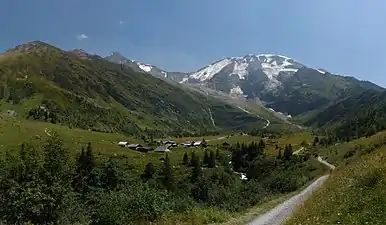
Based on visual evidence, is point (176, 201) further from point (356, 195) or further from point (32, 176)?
point (32, 176)

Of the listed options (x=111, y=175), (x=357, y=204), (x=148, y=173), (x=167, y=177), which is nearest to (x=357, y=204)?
(x=357, y=204)

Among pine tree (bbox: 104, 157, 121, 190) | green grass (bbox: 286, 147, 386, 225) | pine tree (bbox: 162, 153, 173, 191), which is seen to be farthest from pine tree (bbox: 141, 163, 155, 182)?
green grass (bbox: 286, 147, 386, 225)

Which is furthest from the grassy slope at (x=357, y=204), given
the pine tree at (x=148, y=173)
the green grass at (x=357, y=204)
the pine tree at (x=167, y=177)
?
the pine tree at (x=148, y=173)

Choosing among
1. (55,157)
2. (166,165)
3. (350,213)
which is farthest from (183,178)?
(350,213)

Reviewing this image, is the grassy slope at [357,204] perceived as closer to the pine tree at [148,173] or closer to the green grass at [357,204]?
the green grass at [357,204]

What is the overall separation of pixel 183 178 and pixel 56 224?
149 metres

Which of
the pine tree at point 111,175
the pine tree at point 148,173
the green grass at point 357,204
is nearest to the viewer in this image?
the green grass at point 357,204

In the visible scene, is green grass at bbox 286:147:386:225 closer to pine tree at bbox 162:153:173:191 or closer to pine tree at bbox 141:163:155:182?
pine tree at bbox 162:153:173:191

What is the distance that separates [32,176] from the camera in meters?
42.6

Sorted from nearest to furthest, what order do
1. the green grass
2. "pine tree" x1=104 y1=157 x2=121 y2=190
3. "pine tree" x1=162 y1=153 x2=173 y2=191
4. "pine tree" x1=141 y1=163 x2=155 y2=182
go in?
the green grass
"pine tree" x1=104 y1=157 x2=121 y2=190
"pine tree" x1=162 y1=153 x2=173 y2=191
"pine tree" x1=141 y1=163 x2=155 y2=182

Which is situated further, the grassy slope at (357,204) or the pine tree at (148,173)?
the pine tree at (148,173)

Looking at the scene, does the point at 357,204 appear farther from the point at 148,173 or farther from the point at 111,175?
the point at 148,173

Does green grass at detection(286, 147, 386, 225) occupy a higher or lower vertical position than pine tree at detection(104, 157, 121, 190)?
higher

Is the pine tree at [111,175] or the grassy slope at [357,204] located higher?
the grassy slope at [357,204]
